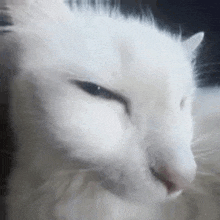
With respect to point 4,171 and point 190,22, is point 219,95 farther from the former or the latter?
point 4,171

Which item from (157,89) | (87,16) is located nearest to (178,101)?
(157,89)

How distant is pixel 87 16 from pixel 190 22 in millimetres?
110

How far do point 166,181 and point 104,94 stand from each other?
119 millimetres

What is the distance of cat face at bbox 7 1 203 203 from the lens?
31cm

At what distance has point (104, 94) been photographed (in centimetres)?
32

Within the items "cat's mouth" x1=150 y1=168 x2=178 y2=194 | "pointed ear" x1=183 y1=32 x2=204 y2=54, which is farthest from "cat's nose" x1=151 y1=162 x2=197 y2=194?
"pointed ear" x1=183 y1=32 x2=204 y2=54

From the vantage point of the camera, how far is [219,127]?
0.37 metres

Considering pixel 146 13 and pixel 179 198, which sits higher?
pixel 146 13

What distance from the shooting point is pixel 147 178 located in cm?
34

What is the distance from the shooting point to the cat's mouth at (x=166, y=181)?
33cm

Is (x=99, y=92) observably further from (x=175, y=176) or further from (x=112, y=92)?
(x=175, y=176)

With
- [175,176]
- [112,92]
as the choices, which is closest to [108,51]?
[112,92]

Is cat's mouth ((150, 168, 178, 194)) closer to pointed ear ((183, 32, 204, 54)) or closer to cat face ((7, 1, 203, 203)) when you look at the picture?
cat face ((7, 1, 203, 203))

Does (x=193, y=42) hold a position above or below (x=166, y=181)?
above
